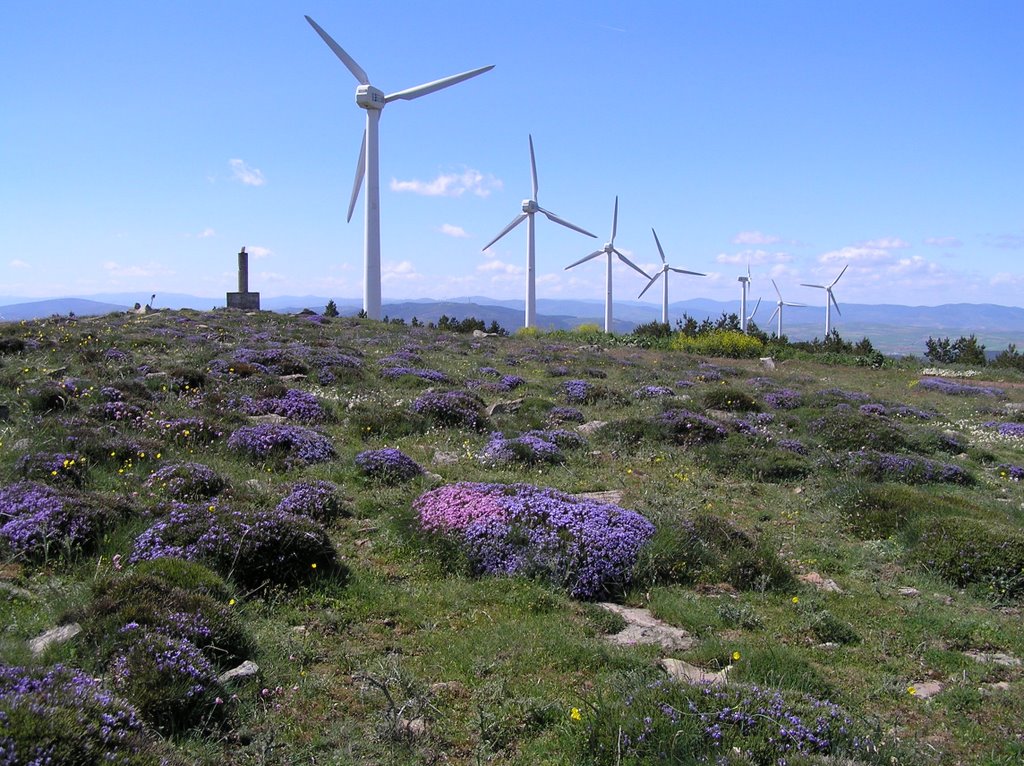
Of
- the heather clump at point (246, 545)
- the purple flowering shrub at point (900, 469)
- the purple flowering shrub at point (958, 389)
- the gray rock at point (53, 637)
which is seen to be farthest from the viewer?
the purple flowering shrub at point (958, 389)

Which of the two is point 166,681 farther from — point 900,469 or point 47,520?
point 900,469

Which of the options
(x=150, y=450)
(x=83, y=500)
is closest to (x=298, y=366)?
(x=150, y=450)

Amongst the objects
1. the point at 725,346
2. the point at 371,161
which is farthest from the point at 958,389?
A: the point at 371,161

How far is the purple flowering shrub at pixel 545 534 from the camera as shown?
858 centimetres

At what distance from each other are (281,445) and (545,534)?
5894 millimetres

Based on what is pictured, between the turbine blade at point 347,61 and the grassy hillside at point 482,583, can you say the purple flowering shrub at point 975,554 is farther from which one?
the turbine blade at point 347,61

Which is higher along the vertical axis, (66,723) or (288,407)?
(288,407)

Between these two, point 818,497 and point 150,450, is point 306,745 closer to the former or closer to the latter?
point 150,450

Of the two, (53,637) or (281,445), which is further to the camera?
(281,445)

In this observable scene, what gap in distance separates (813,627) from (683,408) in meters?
11.4

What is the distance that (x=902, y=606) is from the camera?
852cm

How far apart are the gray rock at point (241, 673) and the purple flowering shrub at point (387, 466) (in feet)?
19.0

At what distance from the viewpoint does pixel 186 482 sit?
32.4ft

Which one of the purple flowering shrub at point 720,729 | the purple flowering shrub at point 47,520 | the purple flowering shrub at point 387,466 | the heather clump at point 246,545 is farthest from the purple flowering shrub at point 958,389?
the purple flowering shrub at point 47,520
